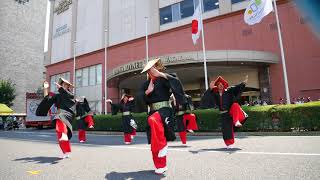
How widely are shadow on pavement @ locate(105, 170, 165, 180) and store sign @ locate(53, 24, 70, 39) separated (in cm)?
4065

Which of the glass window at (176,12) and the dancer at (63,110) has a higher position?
the glass window at (176,12)

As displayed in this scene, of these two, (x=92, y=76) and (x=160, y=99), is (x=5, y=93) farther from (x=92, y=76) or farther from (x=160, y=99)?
(x=160, y=99)

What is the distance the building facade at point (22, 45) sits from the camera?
56.6m

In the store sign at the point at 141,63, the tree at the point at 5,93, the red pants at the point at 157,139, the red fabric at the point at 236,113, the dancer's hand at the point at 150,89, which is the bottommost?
the red pants at the point at 157,139

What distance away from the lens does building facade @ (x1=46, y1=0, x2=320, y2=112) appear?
21859 mm

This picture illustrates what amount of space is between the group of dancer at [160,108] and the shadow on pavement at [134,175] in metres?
0.16

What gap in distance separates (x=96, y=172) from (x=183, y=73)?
66.7ft

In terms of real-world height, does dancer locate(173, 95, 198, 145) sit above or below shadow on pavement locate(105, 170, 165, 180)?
above

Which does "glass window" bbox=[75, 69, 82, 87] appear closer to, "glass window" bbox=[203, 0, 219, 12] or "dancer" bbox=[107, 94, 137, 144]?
"glass window" bbox=[203, 0, 219, 12]

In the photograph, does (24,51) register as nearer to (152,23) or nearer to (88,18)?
(88,18)

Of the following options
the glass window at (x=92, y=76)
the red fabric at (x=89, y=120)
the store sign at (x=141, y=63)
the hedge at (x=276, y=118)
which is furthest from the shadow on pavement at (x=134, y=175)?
the glass window at (x=92, y=76)

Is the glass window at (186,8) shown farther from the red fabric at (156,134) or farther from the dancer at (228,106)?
the red fabric at (156,134)

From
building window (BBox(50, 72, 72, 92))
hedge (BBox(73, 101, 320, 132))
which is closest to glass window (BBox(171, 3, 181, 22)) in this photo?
hedge (BBox(73, 101, 320, 132))

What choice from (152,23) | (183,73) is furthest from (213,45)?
(152,23)
